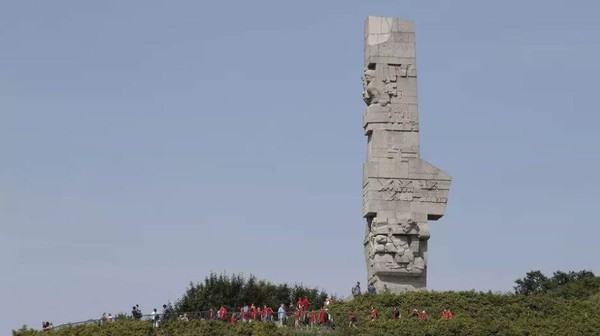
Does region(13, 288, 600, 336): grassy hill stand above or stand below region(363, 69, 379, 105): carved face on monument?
below

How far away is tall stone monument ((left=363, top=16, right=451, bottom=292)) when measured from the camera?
48344mm

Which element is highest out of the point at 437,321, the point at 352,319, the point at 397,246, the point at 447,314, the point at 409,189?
the point at 409,189

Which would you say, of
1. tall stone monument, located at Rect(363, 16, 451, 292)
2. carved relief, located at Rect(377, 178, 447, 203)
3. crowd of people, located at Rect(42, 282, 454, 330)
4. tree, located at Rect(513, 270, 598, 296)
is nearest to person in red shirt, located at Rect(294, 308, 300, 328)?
crowd of people, located at Rect(42, 282, 454, 330)

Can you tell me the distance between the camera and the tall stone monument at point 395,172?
48.3 meters

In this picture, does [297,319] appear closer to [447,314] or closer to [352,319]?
[352,319]

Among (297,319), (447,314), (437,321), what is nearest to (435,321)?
(437,321)

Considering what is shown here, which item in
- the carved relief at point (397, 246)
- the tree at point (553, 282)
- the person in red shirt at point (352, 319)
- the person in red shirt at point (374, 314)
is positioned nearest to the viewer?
the person in red shirt at point (352, 319)

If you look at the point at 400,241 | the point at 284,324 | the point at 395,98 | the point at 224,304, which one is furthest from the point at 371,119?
the point at 224,304

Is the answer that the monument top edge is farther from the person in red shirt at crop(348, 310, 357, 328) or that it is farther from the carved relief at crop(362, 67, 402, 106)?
the person in red shirt at crop(348, 310, 357, 328)

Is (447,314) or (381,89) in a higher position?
(381,89)

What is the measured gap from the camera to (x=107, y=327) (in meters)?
43.7

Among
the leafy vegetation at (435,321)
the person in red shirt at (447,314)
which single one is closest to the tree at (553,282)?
the leafy vegetation at (435,321)

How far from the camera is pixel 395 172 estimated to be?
4891 cm

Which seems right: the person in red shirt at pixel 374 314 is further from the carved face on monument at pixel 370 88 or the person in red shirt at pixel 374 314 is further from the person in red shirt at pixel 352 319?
the carved face on monument at pixel 370 88
